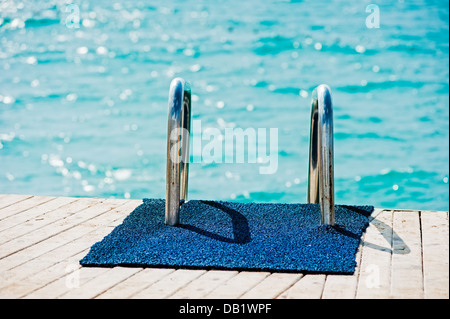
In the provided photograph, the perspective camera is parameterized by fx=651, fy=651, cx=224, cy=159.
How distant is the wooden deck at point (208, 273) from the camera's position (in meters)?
2.71

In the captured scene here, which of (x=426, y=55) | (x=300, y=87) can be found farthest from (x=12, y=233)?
(x=426, y=55)

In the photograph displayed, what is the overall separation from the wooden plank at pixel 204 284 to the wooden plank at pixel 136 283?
165 millimetres

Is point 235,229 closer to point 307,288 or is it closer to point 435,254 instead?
point 307,288

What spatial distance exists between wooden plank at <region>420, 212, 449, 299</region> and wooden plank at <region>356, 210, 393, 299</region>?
6.6 inches

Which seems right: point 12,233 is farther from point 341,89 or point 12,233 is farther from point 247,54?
point 247,54

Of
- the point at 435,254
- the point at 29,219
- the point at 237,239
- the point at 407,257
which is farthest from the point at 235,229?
the point at 29,219

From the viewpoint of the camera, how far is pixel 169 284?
2814mm

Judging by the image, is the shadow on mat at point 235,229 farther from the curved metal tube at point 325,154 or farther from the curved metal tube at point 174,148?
the curved metal tube at point 325,154

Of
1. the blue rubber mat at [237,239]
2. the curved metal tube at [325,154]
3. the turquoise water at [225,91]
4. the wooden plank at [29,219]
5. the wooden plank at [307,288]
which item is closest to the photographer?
the wooden plank at [307,288]

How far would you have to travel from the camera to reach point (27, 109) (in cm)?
937

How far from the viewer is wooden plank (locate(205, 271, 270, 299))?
106 inches

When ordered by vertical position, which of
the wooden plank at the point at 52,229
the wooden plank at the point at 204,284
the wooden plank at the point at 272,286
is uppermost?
the wooden plank at the point at 52,229

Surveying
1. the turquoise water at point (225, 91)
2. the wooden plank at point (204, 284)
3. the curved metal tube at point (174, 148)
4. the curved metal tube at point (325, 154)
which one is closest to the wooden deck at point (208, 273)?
the wooden plank at point (204, 284)

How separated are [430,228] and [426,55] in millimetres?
8959
